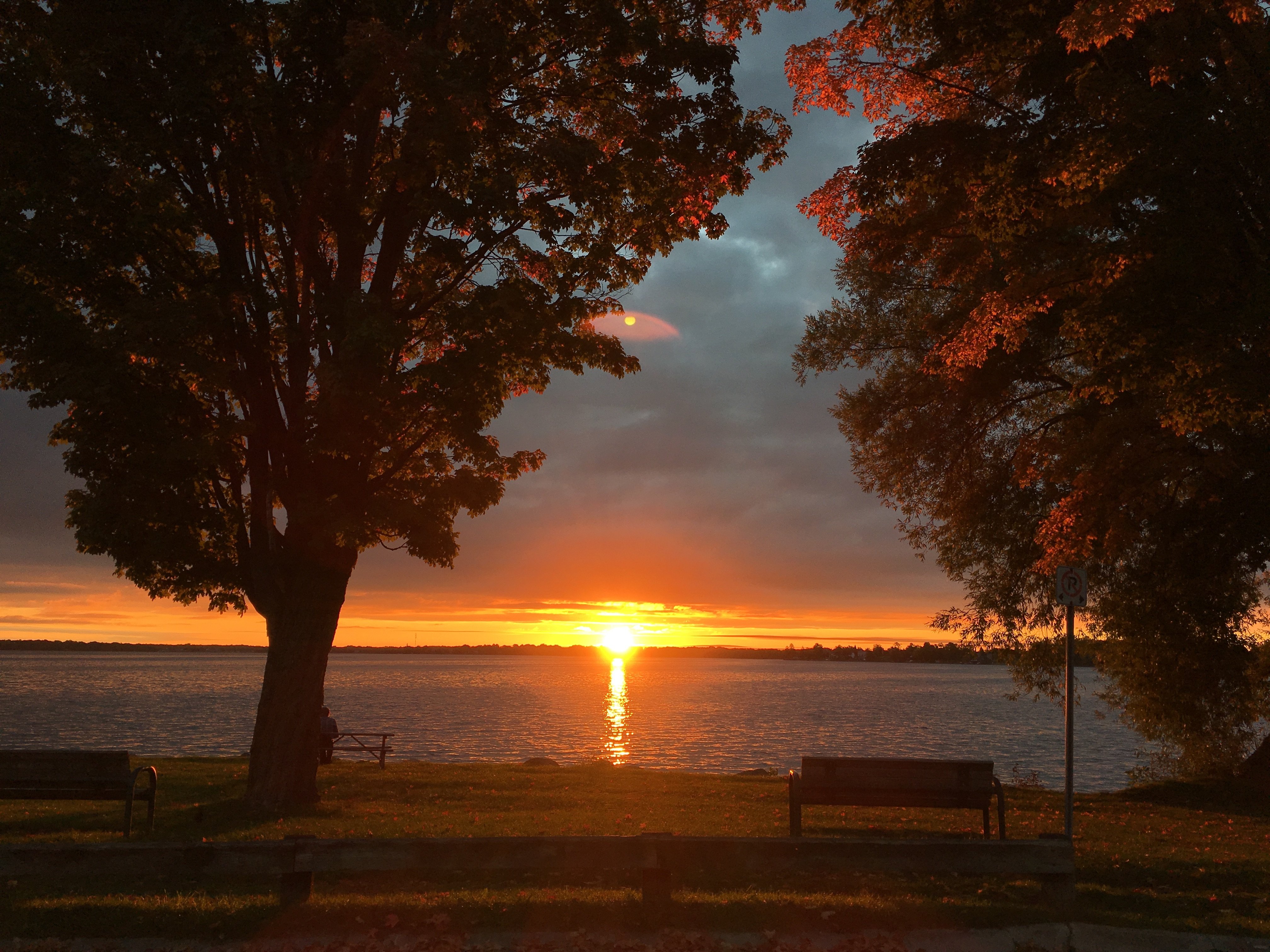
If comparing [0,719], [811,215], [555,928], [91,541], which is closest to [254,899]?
[555,928]

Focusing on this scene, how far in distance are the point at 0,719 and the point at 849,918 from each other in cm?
6478

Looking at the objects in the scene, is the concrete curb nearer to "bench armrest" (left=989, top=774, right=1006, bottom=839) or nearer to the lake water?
"bench armrest" (left=989, top=774, right=1006, bottom=839)

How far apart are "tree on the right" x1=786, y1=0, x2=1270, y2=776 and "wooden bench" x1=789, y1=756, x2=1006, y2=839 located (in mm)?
5389

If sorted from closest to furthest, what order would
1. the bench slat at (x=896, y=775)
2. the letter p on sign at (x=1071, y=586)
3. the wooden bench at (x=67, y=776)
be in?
the letter p on sign at (x=1071, y=586) → the bench slat at (x=896, y=775) → the wooden bench at (x=67, y=776)

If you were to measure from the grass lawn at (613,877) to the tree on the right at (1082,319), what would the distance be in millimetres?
4270

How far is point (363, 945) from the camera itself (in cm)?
698

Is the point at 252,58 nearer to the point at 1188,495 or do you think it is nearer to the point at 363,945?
the point at 363,945

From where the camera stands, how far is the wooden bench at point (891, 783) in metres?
10.6

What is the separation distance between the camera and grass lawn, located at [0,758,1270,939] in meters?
7.59

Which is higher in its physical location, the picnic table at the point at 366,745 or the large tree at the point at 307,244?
the large tree at the point at 307,244

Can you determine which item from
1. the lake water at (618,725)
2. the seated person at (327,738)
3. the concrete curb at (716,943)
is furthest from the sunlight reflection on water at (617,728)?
the concrete curb at (716,943)

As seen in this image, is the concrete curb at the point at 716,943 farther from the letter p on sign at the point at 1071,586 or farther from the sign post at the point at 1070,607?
the letter p on sign at the point at 1071,586

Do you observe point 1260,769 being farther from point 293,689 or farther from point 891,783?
point 293,689

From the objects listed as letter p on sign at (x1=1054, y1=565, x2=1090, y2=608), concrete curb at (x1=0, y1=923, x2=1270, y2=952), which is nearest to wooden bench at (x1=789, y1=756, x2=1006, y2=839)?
letter p on sign at (x1=1054, y1=565, x2=1090, y2=608)
